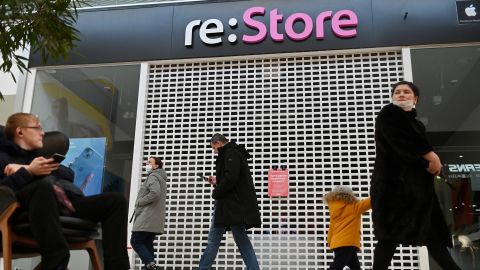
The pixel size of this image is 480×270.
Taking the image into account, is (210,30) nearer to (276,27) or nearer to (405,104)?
(276,27)

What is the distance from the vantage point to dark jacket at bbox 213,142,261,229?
4.95 m

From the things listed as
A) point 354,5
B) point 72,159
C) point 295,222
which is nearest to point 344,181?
point 295,222

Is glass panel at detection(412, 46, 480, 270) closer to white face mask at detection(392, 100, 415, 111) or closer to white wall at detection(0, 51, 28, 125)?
white face mask at detection(392, 100, 415, 111)

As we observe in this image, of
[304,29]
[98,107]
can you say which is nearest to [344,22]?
[304,29]

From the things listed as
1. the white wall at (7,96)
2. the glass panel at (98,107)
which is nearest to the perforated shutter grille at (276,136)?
A: the glass panel at (98,107)

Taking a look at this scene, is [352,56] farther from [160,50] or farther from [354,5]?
[160,50]

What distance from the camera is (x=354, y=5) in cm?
678

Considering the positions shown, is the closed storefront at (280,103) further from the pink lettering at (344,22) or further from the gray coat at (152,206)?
the gray coat at (152,206)

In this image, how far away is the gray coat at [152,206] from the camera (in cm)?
565

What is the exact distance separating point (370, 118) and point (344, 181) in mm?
917

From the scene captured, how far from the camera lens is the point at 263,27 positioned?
22.7 feet

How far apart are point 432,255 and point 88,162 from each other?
522 centimetres

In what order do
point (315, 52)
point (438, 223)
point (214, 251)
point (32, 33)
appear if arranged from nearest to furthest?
point (438, 223)
point (32, 33)
point (214, 251)
point (315, 52)

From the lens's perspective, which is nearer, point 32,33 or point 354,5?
point 32,33
